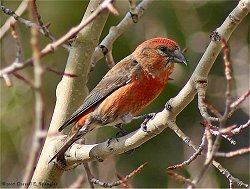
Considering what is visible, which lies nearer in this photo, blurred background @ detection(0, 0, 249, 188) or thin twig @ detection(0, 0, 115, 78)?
thin twig @ detection(0, 0, 115, 78)

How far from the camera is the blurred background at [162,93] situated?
26.4 ft

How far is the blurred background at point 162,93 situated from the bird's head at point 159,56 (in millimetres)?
3130

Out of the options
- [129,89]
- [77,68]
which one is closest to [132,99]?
[129,89]

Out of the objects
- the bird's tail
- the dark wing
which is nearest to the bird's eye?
the dark wing

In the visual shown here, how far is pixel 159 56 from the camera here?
4.76 metres

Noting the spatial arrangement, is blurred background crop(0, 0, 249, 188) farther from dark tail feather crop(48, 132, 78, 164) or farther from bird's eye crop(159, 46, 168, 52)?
dark tail feather crop(48, 132, 78, 164)

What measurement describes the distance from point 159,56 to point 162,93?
4021 millimetres

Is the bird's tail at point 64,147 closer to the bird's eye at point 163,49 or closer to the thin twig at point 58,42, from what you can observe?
the bird's eye at point 163,49

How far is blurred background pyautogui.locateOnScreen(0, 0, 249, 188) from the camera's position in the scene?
8.05 m

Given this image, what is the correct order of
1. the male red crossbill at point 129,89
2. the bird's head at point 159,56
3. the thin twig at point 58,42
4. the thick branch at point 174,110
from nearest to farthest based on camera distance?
the thin twig at point 58,42 → the thick branch at point 174,110 → the male red crossbill at point 129,89 → the bird's head at point 159,56

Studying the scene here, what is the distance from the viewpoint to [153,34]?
855 cm

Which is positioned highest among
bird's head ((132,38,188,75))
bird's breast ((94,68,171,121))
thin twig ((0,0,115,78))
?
thin twig ((0,0,115,78))

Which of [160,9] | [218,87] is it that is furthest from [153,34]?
[218,87]

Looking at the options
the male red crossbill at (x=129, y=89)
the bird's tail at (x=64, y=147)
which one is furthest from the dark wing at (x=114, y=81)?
the bird's tail at (x=64, y=147)
